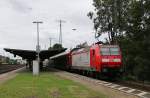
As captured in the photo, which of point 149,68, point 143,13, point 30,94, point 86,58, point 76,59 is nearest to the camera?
point 30,94

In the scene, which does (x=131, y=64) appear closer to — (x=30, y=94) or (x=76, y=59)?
(x=76, y=59)

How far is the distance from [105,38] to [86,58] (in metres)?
15.4

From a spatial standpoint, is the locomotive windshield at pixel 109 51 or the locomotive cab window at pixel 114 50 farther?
the locomotive cab window at pixel 114 50

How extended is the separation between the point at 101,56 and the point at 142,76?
3.90 meters

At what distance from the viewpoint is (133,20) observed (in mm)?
38625

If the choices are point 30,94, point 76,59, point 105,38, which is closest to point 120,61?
point 76,59

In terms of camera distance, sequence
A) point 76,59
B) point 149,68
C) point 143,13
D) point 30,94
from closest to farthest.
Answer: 1. point 30,94
2. point 149,68
3. point 143,13
4. point 76,59

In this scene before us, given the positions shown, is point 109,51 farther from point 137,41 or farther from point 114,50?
point 137,41

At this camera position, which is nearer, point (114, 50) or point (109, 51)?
point (109, 51)

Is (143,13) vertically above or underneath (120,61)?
above

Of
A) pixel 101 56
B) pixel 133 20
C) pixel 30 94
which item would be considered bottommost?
pixel 30 94

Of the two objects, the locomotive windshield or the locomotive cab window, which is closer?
the locomotive windshield

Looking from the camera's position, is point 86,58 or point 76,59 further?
point 76,59

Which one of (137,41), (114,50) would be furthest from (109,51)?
(137,41)
